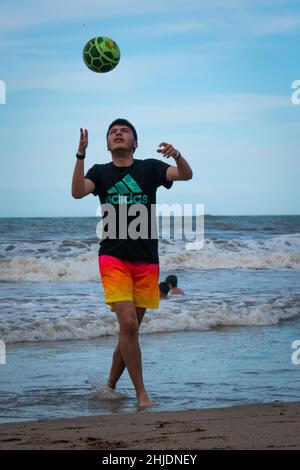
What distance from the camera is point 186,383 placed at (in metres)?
6.66

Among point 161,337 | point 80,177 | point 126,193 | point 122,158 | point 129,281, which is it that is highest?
point 122,158

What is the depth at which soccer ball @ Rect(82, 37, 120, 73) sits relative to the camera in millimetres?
6488

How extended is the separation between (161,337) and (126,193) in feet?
13.4

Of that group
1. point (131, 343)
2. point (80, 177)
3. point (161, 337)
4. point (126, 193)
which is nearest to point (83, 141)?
point (80, 177)

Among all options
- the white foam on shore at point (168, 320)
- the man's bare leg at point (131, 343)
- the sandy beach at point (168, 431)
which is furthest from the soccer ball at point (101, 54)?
the white foam on shore at point (168, 320)

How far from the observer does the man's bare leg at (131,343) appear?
5.72 m

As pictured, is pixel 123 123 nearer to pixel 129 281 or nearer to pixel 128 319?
pixel 129 281

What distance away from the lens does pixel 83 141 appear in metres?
5.54

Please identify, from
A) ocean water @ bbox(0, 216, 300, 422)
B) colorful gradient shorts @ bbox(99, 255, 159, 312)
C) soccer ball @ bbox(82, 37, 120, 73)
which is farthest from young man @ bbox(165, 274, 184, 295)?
colorful gradient shorts @ bbox(99, 255, 159, 312)

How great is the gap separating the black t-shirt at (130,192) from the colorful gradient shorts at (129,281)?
0.05m

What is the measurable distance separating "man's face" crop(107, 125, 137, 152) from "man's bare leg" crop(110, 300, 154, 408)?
108 cm

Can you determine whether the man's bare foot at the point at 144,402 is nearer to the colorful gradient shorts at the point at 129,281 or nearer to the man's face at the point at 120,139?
the colorful gradient shorts at the point at 129,281
